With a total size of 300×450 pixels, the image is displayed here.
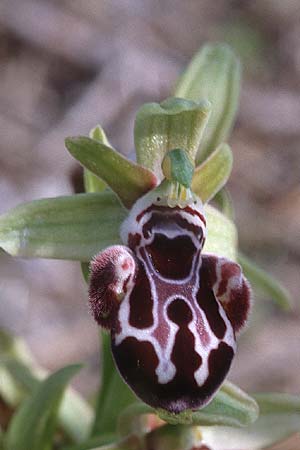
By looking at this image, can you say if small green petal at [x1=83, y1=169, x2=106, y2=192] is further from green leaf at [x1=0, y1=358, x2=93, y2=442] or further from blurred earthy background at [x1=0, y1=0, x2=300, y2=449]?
blurred earthy background at [x1=0, y1=0, x2=300, y2=449]

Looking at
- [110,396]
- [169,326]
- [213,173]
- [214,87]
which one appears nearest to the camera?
[169,326]

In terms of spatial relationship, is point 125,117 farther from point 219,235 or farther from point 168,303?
point 168,303

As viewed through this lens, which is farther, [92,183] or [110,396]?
[110,396]

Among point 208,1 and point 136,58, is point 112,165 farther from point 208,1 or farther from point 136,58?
point 208,1

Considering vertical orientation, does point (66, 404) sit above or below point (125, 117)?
above

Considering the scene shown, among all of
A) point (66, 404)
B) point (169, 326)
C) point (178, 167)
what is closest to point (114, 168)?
point (178, 167)

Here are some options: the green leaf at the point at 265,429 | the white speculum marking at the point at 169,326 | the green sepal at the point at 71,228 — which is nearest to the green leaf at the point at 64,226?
the green sepal at the point at 71,228

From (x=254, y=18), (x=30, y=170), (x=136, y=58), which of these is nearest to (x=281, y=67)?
(x=254, y=18)

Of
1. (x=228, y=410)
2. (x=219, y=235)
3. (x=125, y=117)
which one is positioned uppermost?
(x=219, y=235)
